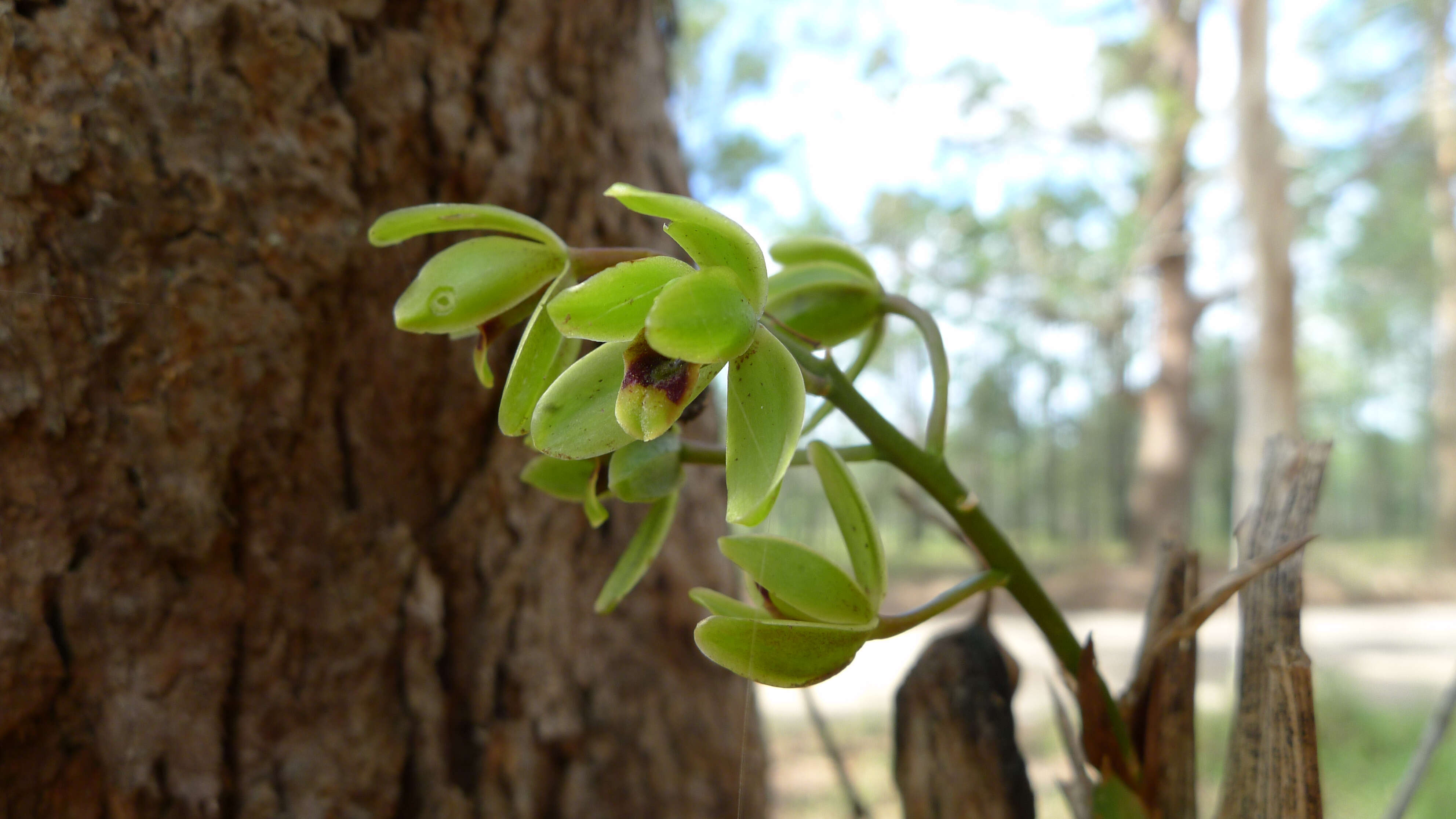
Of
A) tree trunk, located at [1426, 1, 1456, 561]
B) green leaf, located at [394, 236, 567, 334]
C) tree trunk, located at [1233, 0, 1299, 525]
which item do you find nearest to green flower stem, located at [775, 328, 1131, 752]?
green leaf, located at [394, 236, 567, 334]

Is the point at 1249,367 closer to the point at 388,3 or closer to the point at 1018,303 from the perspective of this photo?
the point at 1018,303

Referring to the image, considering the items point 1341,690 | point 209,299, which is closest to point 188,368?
point 209,299

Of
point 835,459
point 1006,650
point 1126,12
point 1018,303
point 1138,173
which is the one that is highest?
point 1126,12

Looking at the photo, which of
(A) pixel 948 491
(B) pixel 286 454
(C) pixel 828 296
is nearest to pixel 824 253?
(C) pixel 828 296

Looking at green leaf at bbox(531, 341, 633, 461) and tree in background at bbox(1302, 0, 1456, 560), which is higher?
tree in background at bbox(1302, 0, 1456, 560)

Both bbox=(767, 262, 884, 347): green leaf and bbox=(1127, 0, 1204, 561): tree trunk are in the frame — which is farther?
bbox=(1127, 0, 1204, 561): tree trunk

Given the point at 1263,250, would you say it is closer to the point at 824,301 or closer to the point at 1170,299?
the point at 1170,299

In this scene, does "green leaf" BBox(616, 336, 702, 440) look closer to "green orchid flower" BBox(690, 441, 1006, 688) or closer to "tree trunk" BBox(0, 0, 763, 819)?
"green orchid flower" BBox(690, 441, 1006, 688)
